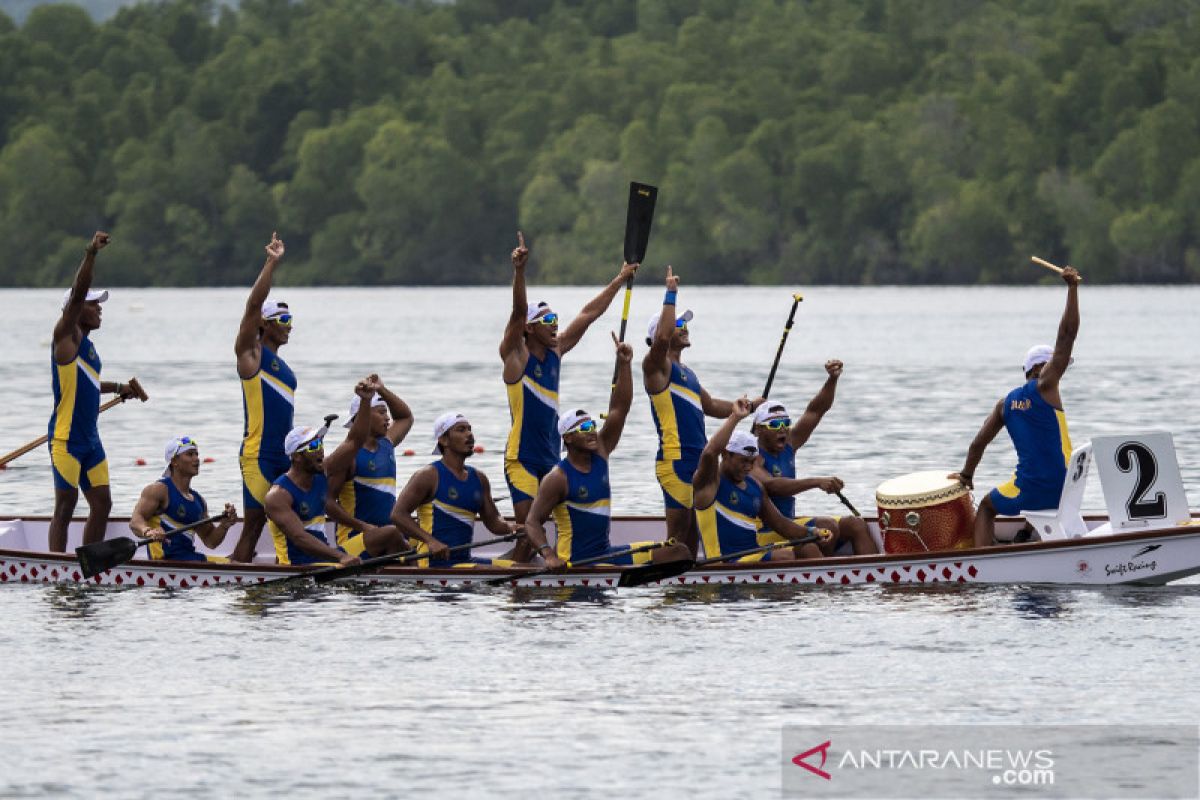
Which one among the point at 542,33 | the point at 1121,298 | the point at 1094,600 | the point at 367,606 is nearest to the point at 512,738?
the point at 367,606

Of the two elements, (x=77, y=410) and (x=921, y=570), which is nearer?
(x=921, y=570)

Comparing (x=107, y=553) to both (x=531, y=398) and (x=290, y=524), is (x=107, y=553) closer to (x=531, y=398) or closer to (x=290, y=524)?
(x=290, y=524)

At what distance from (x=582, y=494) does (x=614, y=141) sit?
358 ft

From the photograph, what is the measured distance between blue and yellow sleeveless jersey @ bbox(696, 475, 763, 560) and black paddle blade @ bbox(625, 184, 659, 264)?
2.54 meters

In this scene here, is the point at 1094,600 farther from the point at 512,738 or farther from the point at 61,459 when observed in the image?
the point at 61,459

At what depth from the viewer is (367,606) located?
19281 mm

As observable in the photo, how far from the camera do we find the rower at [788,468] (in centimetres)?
1900

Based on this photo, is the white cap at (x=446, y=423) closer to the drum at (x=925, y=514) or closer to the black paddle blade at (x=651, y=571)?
the black paddle blade at (x=651, y=571)

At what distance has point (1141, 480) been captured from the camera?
18297 mm

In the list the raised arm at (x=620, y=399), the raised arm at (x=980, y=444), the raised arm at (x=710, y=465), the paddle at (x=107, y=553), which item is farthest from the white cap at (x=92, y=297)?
the raised arm at (x=980, y=444)

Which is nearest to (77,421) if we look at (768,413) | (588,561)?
(588,561)

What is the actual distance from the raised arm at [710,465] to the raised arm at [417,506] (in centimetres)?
210

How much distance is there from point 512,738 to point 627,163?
105172mm

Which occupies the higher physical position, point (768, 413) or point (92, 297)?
point (92, 297)
